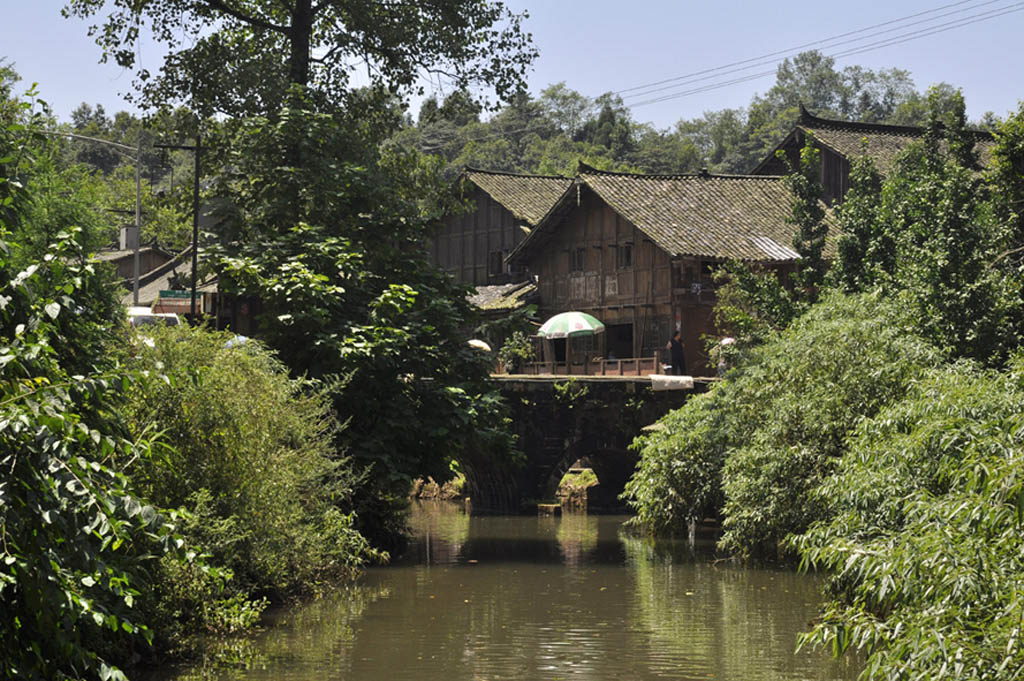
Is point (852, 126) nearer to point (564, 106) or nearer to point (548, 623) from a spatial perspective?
point (548, 623)

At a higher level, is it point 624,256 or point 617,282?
point 624,256

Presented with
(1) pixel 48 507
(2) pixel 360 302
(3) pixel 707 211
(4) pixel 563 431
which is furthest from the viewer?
(3) pixel 707 211

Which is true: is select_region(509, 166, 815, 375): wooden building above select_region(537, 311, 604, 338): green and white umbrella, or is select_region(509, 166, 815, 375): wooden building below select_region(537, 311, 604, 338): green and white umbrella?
above

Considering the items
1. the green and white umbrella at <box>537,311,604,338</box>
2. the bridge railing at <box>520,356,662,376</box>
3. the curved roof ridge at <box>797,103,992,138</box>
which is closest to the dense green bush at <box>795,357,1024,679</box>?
the bridge railing at <box>520,356,662,376</box>

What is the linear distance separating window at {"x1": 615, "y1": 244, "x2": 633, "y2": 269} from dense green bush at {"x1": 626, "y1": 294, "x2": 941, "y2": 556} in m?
17.0

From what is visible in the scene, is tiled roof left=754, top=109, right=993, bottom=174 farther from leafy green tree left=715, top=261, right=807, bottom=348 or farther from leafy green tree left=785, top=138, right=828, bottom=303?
leafy green tree left=715, top=261, right=807, bottom=348

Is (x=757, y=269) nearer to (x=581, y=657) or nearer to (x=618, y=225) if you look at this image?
(x=618, y=225)

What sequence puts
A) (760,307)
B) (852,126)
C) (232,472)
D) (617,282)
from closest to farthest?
(232,472) < (760,307) < (617,282) < (852,126)

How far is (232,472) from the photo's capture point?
57.2 feet

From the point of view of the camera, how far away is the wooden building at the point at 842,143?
42688 millimetres

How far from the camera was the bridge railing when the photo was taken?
37.8m

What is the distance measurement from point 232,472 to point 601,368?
23.0m

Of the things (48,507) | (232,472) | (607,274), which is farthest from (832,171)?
(48,507)

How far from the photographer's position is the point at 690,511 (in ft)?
91.6
